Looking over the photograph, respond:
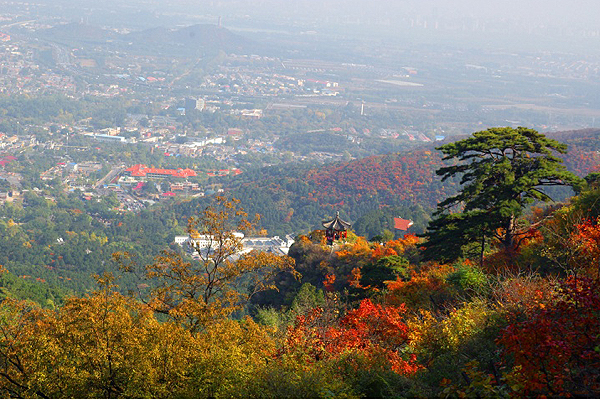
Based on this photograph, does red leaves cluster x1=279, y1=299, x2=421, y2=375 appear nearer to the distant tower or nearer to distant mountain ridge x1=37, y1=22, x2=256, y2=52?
the distant tower

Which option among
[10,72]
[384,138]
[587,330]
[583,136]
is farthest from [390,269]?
[10,72]

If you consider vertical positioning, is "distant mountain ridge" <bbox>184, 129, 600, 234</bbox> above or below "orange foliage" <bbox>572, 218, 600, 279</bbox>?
below

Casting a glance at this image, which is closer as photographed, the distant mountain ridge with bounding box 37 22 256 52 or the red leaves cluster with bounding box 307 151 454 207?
the red leaves cluster with bounding box 307 151 454 207

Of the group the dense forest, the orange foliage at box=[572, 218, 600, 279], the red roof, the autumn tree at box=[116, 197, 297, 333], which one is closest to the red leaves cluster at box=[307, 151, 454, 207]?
the red roof

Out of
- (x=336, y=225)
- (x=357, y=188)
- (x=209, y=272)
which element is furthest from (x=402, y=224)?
(x=209, y=272)

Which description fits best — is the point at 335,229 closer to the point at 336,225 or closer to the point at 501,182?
the point at 336,225

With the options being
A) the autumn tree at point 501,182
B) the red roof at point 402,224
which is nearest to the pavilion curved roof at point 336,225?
the autumn tree at point 501,182

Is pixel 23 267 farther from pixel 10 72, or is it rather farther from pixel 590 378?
pixel 10 72
